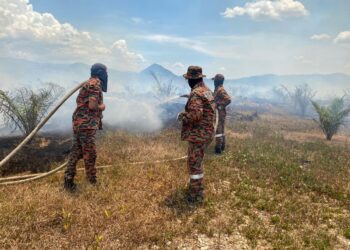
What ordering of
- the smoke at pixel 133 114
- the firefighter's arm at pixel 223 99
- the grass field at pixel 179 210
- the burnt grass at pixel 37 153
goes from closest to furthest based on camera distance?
the grass field at pixel 179 210
the burnt grass at pixel 37 153
the firefighter's arm at pixel 223 99
the smoke at pixel 133 114

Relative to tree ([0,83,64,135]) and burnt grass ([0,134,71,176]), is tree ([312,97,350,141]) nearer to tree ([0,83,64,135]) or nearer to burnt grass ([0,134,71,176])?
burnt grass ([0,134,71,176])

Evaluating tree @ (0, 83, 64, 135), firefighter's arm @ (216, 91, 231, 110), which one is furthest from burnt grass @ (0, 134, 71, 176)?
firefighter's arm @ (216, 91, 231, 110)

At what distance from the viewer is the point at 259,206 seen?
6.49 metres

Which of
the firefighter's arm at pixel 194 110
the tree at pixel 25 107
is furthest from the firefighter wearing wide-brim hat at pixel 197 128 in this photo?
the tree at pixel 25 107

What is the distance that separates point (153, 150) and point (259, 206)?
4.76 metres

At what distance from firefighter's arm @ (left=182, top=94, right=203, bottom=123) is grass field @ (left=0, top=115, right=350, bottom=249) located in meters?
1.64

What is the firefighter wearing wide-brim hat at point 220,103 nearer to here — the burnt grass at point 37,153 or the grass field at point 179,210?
the grass field at point 179,210

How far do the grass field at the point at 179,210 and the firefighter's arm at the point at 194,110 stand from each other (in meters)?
1.64

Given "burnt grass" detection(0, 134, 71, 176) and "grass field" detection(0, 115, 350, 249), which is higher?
"burnt grass" detection(0, 134, 71, 176)

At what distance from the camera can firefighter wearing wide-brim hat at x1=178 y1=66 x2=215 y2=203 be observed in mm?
6211

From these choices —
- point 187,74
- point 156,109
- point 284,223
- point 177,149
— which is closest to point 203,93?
point 187,74

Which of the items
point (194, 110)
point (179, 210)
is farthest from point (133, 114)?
point (179, 210)

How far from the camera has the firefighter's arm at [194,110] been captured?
6.05 metres

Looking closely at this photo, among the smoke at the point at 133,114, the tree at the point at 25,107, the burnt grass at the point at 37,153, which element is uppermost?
the tree at the point at 25,107
